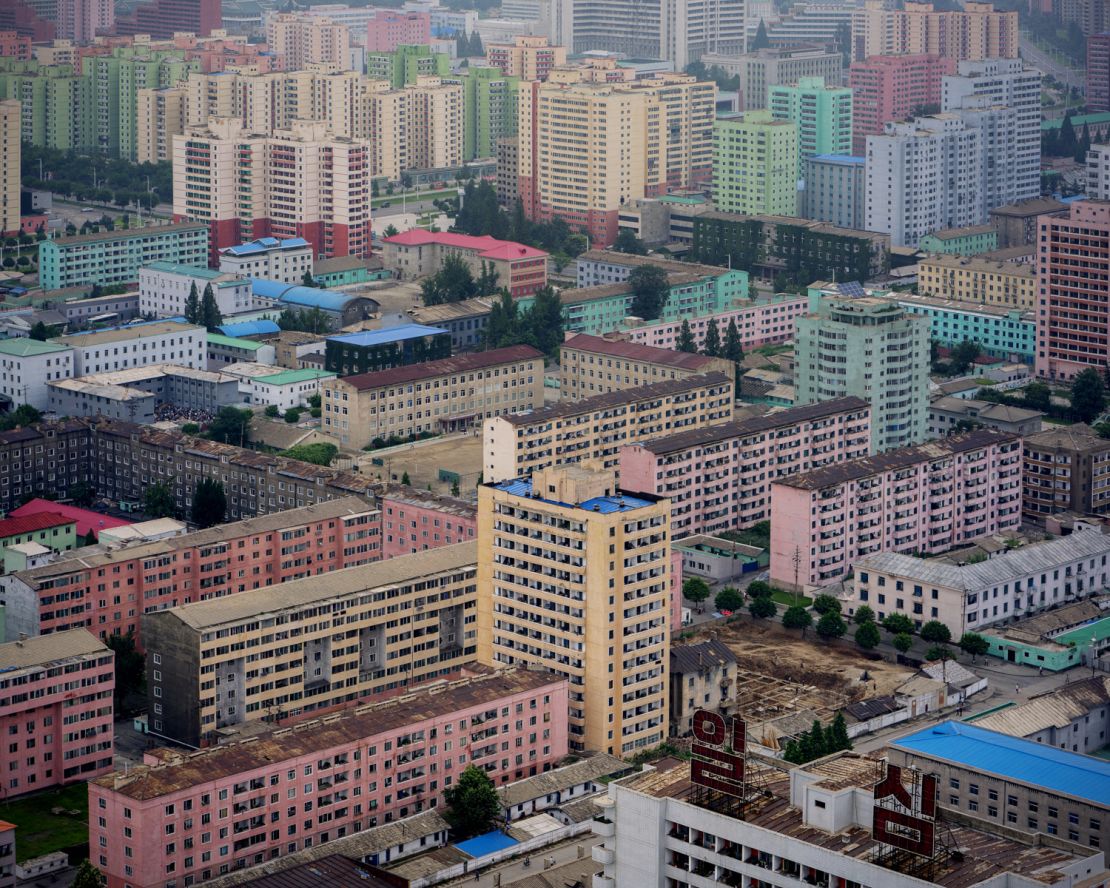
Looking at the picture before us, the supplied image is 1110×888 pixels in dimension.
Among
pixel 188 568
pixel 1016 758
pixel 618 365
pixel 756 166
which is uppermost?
pixel 756 166

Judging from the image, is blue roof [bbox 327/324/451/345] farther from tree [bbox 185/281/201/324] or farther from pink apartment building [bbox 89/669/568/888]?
pink apartment building [bbox 89/669/568/888]

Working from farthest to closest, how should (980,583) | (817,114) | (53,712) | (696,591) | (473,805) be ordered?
(817,114), (696,591), (980,583), (53,712), (473,805)

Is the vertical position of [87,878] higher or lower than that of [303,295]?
lower

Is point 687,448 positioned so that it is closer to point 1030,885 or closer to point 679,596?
point 679,596

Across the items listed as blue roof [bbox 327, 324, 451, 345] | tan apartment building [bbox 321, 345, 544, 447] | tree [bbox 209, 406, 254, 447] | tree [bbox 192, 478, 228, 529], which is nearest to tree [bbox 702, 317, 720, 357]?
tan apartment building [bbox 321, 345, 544, 447]

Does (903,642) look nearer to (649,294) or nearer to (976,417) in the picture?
(976,417)

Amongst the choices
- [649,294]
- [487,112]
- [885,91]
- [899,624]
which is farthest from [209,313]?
[885,91]

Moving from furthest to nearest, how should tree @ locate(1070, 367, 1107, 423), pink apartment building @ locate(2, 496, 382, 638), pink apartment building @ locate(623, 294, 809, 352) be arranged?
pink apartment building @ locate(623, 294, 809, 352) → tree @ locate(1070, 367, 1107, 423) → pink apartment building @ locate(2, 496, 382, 638)
